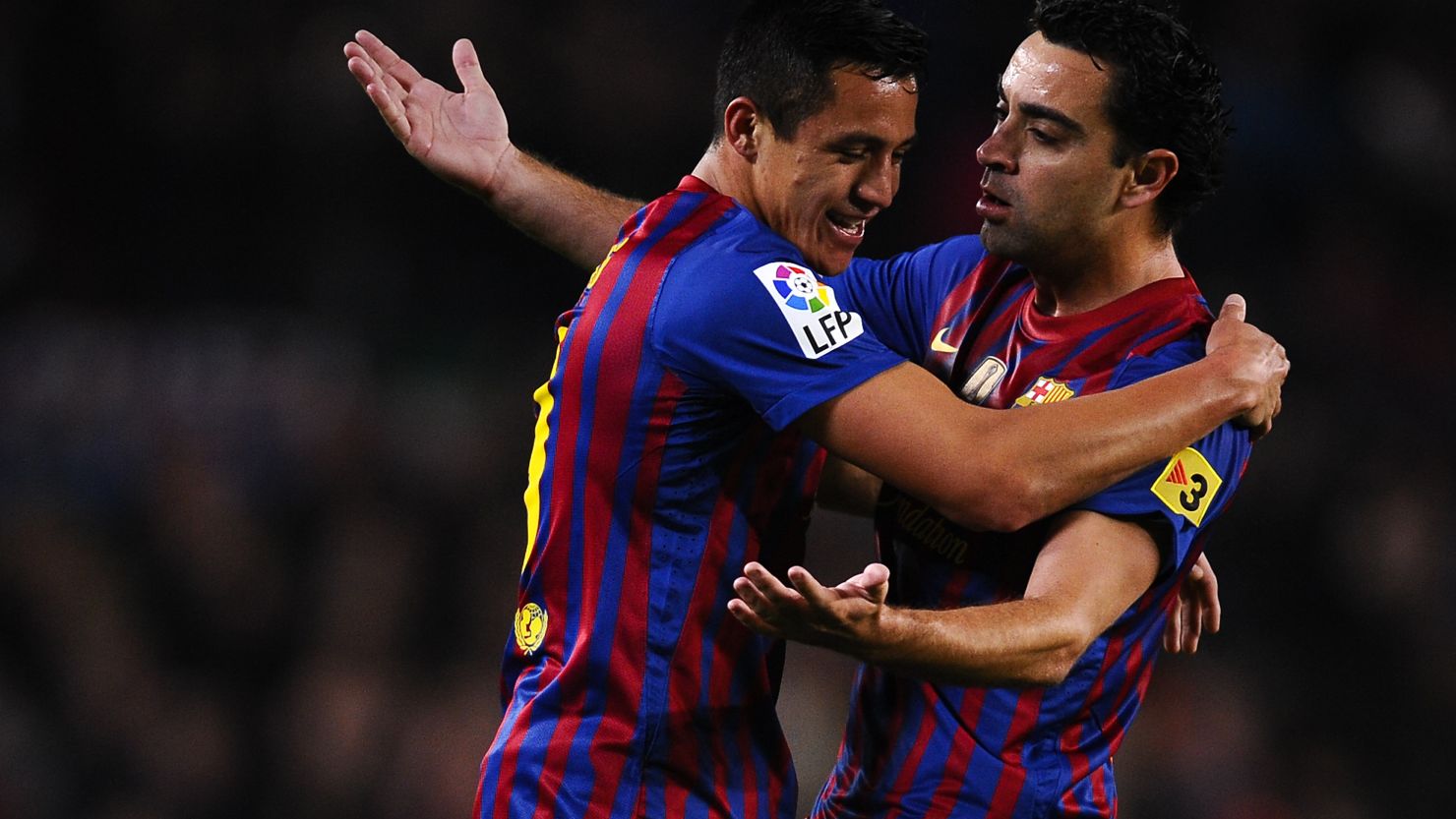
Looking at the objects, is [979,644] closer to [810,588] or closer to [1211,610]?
[810,588]

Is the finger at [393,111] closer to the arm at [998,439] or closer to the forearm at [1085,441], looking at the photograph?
the arm at [998,439]

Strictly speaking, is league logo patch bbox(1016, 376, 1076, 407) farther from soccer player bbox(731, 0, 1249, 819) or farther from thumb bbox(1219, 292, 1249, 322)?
thumb bbox(1219, 292, 1249, 322)

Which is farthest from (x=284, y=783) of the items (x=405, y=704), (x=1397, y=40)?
(x=1397, y=40)

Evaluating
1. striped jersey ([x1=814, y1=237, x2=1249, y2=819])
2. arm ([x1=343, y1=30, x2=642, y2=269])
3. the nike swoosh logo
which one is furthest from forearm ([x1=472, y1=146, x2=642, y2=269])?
striped jersey ([x1=814, y1=237, x2=1249, y2=819])

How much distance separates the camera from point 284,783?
7945 mm

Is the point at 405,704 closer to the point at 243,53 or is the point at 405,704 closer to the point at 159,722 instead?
the point at 159,722

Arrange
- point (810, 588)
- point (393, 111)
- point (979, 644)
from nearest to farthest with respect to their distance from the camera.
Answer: point (810, 588), point (979, 644), point (393, 111)

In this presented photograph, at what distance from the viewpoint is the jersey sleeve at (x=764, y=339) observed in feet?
10.5

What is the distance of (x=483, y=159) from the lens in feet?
14.9

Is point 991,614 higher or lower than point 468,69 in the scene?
lower

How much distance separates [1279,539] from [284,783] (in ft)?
Result: 16.2

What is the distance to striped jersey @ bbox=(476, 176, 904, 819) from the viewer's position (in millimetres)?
3301

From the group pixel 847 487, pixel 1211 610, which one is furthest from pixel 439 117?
pixel 1211 610

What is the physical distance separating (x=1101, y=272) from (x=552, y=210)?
4.88 feet
